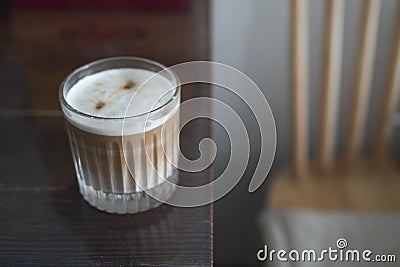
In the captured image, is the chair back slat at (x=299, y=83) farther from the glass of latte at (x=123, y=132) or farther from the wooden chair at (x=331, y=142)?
the glass of latte at (x=123, y=132)

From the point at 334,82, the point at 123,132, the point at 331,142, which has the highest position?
the point at 123,132

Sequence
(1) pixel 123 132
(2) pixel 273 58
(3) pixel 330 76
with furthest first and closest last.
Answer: (2) pixel 273 58, (3) pixel 330 76, (1) pixel 123 132

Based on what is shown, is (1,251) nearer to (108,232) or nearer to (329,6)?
(108,232)

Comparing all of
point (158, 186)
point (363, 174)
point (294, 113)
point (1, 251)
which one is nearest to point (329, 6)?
point (294, 113)

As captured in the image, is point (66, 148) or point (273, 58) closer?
point (66, 148)

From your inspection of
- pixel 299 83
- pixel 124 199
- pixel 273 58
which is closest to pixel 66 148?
pixel 124 199

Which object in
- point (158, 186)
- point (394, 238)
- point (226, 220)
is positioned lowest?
point (226, 220)

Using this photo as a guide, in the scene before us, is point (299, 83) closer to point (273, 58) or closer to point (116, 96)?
point (273, 58)

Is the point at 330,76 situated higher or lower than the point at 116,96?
lower
